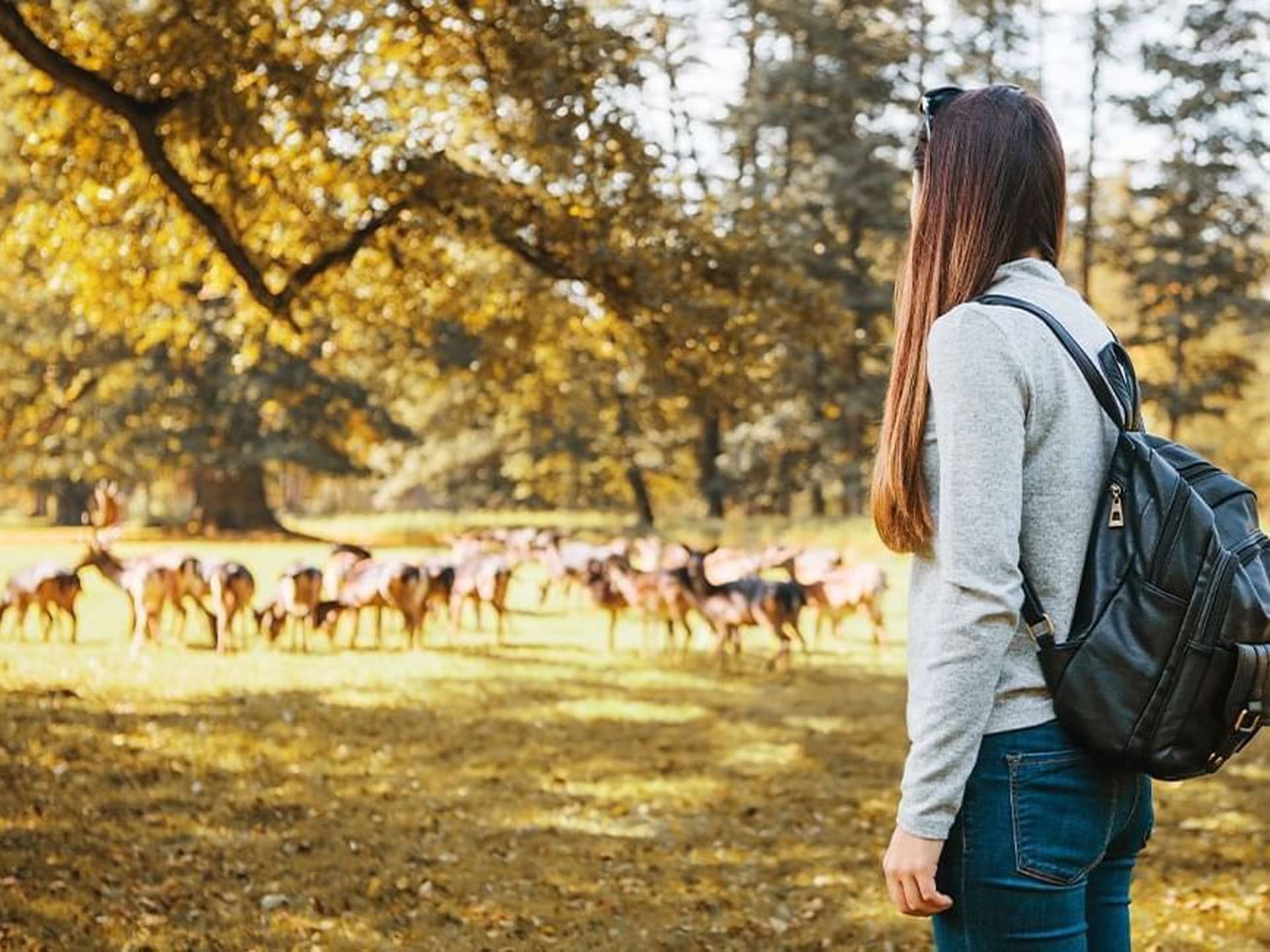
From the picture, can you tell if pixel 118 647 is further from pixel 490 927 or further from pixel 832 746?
pixel 490 927

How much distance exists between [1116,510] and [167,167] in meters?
8.01

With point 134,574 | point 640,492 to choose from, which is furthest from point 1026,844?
point 640,492

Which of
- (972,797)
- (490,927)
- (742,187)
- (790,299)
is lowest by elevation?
(490,927)

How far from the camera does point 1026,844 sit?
1789 mm

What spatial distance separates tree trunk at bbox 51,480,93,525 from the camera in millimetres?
43562

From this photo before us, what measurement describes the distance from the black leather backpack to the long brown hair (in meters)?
0.19

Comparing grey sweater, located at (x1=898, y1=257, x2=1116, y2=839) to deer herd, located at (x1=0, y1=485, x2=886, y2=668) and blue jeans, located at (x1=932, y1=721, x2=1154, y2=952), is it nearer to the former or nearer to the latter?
blue jeans, located at (x1=932, y1=721, x2=1154, y2=952)

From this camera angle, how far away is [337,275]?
1133 centimetres

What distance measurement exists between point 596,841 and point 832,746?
3276mm

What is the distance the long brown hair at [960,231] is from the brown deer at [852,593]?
44.1ft

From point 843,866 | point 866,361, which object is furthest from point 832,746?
point 866,361

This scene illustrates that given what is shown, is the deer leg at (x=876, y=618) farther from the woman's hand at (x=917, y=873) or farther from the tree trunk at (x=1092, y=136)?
the tree trunk at (x=1092, y=136)

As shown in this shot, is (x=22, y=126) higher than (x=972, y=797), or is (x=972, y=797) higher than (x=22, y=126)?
(x=22, y=126)

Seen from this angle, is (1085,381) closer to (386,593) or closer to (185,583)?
(386,593)
